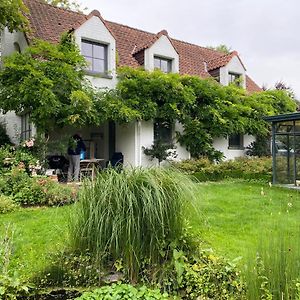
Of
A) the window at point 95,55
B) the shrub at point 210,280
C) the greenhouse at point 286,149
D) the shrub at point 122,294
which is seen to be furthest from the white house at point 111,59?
the shrub at point 122,294

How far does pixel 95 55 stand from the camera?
1495 centimetres

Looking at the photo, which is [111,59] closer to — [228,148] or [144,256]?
[228,148]

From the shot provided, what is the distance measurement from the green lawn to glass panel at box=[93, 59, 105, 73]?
7.36 metres

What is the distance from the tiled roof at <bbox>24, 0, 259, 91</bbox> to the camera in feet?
48.1

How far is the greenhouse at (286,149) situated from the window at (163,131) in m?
4.76

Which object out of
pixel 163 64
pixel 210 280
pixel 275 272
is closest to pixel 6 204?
pixel 210 280

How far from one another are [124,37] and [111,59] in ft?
9.60

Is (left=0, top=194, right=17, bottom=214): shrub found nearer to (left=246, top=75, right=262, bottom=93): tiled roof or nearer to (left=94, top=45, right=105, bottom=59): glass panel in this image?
(left=94, top=45, right=105, bottom=59): glass panel

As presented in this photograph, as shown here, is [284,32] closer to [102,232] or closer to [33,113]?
[33,113]

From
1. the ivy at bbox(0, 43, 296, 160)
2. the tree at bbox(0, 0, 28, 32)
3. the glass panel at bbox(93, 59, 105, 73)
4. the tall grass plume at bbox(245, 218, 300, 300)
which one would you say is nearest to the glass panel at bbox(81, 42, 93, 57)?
the glass panel at bbox(93, 59, 105, 73)

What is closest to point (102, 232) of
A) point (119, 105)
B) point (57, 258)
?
point (57, 258)

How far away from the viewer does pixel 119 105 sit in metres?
13.5

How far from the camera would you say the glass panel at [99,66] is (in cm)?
1486

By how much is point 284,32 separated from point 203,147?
9.88 meters
